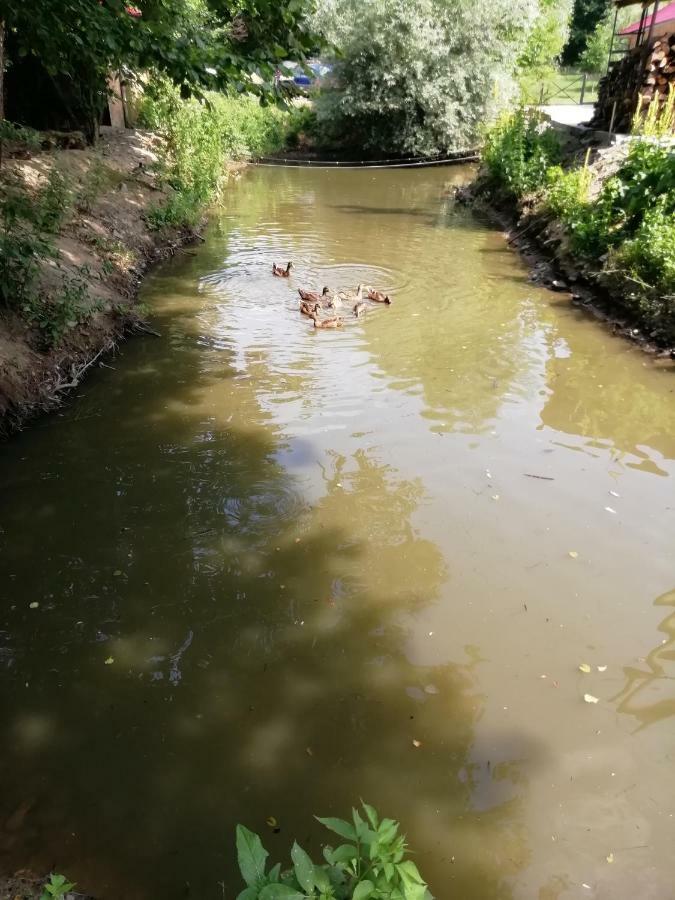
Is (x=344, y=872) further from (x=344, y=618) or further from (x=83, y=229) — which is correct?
(x=83, y=229)

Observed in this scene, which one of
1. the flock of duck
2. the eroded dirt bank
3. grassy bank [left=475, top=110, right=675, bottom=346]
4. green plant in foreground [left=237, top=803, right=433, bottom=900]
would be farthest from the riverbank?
green plant in foreground [left=237, top=803, right=433, bottom=900]

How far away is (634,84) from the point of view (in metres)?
14.1

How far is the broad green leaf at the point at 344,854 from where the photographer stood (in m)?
1.92

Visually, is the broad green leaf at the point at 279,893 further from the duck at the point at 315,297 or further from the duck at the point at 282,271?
the duck at the point at 282,271

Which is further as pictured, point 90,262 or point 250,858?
point 90,262

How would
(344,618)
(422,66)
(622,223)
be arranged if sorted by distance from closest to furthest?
(344,618) < (622,223) < (422,66)

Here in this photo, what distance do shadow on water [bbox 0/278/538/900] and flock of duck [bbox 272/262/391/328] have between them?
3442 mm

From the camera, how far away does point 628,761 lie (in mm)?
3301

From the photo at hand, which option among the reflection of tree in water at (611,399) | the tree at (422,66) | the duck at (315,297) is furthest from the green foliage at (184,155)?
the tree at (422,66)

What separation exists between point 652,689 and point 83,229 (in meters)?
8.99

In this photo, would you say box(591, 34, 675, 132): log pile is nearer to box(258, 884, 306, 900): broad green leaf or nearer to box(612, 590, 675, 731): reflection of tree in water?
box(612, 590, 675, 731): reflection of tree in water

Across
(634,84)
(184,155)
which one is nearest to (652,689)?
(184,155)

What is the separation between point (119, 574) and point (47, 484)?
1.43 m

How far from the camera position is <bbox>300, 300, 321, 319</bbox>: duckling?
898cm
